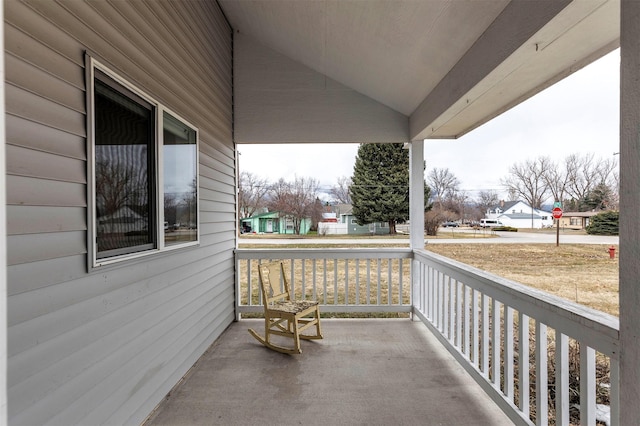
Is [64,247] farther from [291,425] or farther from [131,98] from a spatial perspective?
[291,425]

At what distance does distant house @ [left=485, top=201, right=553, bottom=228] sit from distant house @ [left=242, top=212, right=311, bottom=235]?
7.82 feet

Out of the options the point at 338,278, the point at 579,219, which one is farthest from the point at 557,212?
the point at 338,278

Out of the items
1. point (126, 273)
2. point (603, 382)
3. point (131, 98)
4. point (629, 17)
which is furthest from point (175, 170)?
point (603, 382)

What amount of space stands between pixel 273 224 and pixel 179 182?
60.8 inches

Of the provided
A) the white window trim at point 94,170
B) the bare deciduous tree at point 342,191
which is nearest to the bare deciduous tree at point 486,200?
the white window trim at point 94,170

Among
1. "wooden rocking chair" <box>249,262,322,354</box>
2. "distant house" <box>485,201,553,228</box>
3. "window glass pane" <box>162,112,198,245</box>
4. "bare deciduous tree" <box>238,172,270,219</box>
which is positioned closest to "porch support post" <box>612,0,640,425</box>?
"distant house" <box>485,201,553,228</box>

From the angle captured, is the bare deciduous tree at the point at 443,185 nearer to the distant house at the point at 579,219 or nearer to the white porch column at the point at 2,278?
the distant house at the point at 579,219

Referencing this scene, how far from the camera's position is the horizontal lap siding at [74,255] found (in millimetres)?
1236

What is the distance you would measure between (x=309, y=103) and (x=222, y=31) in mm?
1265

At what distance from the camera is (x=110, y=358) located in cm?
175

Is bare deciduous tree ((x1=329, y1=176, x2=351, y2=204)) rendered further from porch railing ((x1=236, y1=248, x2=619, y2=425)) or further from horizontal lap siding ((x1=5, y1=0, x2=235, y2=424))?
horizontal lap siding ((x1=5, y1=0, x2=235, y2=424))

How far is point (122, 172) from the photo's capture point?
192cm

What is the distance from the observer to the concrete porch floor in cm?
218

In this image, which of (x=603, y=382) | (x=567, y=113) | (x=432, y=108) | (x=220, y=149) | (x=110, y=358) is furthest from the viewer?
(x=220, y=149)
